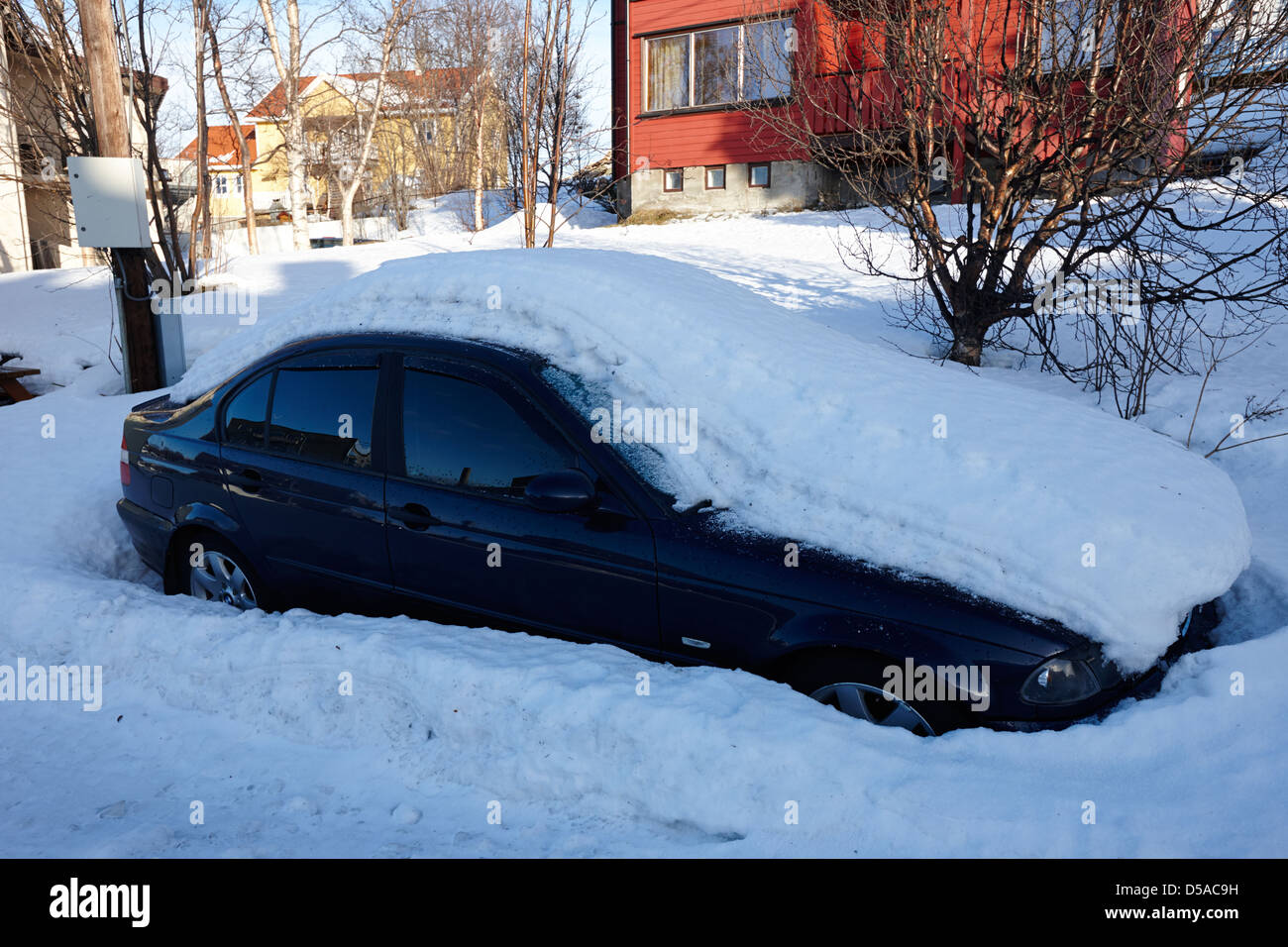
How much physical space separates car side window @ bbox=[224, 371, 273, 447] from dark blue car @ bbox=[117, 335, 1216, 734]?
12 millimetres

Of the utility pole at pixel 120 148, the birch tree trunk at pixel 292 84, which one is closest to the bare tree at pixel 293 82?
the birch tree trunk at pixel 292 84

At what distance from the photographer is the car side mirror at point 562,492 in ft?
9.61

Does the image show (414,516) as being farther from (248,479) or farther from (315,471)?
(248,479)

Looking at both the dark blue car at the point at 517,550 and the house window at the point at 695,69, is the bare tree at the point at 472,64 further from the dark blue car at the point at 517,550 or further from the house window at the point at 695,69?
the dark blue car at the point at 517,550

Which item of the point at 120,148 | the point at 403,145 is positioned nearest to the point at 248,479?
the point at 120,148

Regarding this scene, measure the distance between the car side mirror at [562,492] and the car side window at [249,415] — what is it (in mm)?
1663

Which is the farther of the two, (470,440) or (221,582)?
(221,582)

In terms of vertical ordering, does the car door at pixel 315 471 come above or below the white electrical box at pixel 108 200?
below

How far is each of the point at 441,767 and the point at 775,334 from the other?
2.16 meters

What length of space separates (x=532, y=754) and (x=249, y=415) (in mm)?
2185

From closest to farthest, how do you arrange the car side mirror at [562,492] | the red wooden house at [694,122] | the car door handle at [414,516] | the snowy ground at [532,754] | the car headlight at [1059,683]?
1. the snowy ground at [532,754]
2. the car headlight at [1059,683]
3. the car side mirror at [562,492]
4. the car door handle at [414,516]
5. the red wooden house at [694,122]

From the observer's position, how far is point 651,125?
2017 cm

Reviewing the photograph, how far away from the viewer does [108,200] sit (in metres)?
7.60
